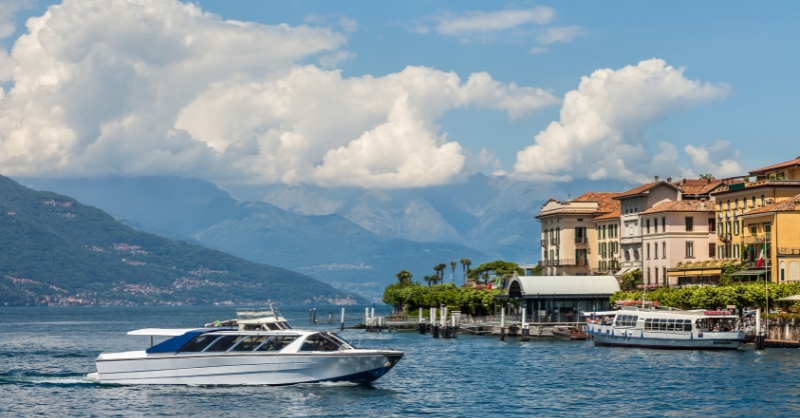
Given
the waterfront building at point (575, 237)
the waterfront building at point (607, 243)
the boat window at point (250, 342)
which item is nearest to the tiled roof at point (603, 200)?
the waterfront building at point (575, 237)

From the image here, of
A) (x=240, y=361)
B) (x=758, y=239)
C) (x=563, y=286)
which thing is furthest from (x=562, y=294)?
(x=240, y=361)

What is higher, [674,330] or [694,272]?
[694,272]

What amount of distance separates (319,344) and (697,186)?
10304 cm

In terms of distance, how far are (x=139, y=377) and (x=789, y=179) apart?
88.3 metres

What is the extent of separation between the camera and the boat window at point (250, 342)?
65.4 m

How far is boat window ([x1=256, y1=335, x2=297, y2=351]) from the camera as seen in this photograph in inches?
2579

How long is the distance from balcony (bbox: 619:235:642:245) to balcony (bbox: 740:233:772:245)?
27364 mm

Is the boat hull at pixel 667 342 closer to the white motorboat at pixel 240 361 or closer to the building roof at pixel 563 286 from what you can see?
the building roof at pixel 563 286

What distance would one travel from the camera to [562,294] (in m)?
136

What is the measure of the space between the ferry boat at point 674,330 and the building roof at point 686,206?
35018 millimetres

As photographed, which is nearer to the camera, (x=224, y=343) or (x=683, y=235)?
(x=224, y=343)

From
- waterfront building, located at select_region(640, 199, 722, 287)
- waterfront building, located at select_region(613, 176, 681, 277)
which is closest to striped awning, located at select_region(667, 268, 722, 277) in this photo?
waterfront building, located at select_region(640, 199, 722, 287)

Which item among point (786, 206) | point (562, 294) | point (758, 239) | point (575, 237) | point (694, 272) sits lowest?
point (562, 294)

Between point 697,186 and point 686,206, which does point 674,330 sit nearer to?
point 686,206
